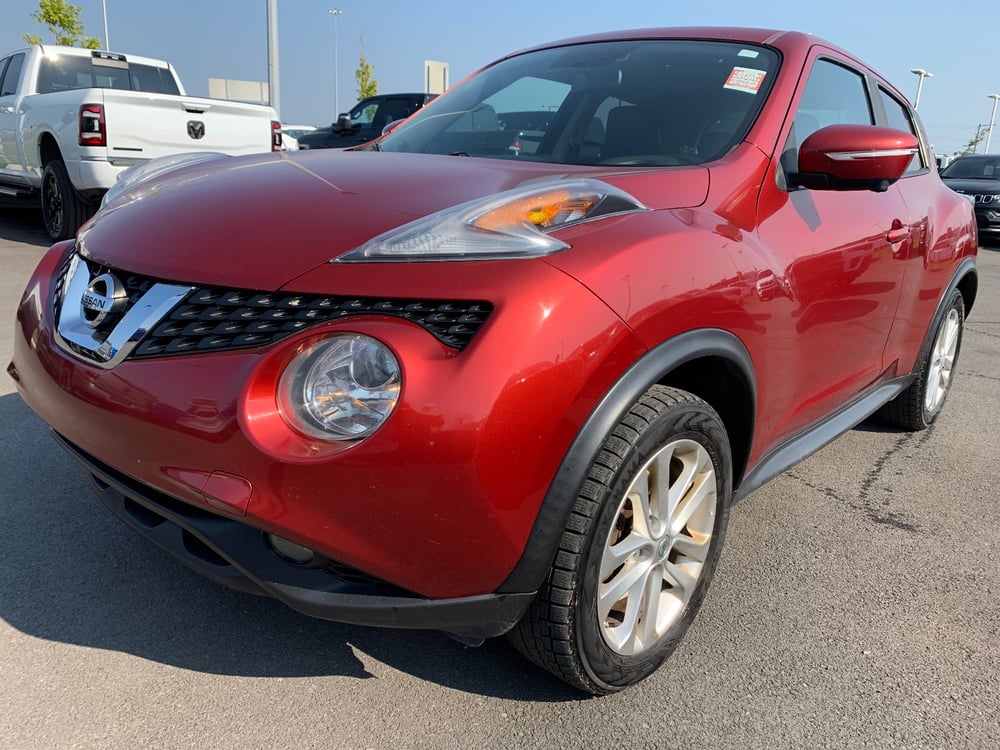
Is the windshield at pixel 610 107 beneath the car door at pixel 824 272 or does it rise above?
above

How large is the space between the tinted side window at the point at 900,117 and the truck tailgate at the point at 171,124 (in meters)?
6.01

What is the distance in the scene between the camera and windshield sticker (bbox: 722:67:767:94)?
8.56ft

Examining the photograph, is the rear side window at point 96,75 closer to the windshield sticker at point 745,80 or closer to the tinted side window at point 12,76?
the tinted side window at point 12,76

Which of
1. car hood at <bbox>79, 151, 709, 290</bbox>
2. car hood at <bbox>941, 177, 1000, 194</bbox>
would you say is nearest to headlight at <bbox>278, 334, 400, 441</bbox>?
car hood at <bbox>79, 151, 709, 290</bbox>

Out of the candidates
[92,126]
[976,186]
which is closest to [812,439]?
[92,126]

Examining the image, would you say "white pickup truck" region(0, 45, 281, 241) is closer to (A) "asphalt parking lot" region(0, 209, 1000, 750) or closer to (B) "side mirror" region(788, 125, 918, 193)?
(A) "asphalt parking lot" region(0, 209, 1000, 750)

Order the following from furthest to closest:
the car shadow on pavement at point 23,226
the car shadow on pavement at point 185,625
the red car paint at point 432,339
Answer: the car shadow on pavement at point 23,226 → the car shadow on pavement at point 185,625 → the red car paint at point 432,339

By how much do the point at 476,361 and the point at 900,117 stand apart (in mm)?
3152

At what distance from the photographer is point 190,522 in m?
1.70

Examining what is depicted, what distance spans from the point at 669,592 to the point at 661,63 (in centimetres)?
180

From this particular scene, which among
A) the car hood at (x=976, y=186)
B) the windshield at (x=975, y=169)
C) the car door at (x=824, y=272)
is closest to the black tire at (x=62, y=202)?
the car door at (x=824, y=272)

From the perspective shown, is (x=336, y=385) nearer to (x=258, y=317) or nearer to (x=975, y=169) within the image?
(x=258, y=317)

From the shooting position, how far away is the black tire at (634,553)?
1721 mm

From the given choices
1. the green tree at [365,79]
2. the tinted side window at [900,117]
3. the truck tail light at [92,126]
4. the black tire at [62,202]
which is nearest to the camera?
the tinted side window at [900,117]
